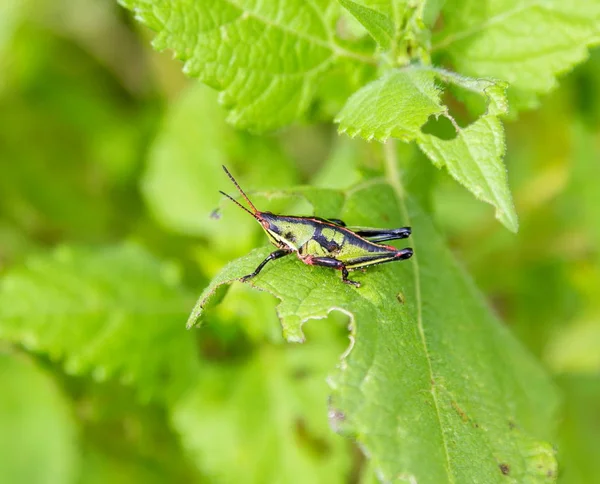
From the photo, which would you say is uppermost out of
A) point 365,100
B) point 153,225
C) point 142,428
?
point 365,100

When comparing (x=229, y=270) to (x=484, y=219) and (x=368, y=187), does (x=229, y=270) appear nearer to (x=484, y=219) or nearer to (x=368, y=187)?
(x=368, y=187)

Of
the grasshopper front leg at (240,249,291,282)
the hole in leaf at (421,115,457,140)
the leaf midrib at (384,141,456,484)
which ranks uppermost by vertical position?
the hole in leaf at (421,115,457,140)

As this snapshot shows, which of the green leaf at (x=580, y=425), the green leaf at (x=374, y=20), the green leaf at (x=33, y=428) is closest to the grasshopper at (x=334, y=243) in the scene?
the green leaf at (x=374, y=20)

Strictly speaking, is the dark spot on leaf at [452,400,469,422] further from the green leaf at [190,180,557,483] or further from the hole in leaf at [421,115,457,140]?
the hole in leaf at [421,115,457,140]

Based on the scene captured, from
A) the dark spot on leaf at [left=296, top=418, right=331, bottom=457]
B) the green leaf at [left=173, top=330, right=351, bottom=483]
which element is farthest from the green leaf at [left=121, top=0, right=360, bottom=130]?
the dark spot on leaf at [left=296, top=418, right=331, bottom=457]

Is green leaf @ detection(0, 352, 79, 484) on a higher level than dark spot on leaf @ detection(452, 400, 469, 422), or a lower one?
lower

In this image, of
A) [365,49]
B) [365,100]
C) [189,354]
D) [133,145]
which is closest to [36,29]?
[133,145]
